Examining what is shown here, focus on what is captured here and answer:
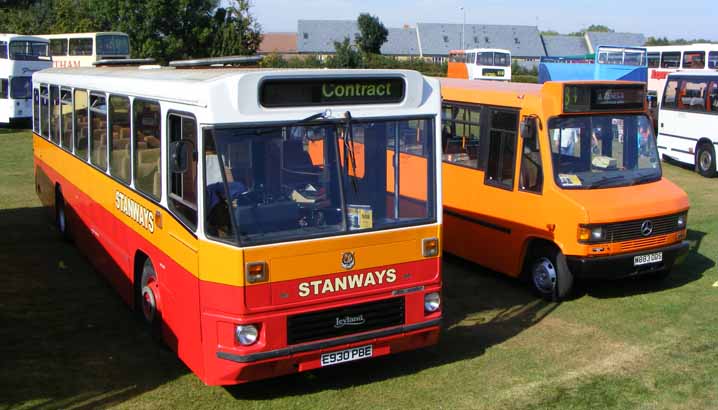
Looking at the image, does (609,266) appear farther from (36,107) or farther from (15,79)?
(15,79)

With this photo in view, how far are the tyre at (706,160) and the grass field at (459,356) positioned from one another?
1068 cm

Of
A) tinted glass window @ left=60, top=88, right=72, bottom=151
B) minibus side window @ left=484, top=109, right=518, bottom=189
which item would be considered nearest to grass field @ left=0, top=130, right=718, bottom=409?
minibus side window @ left=484, top=109, right=518, bottom=189

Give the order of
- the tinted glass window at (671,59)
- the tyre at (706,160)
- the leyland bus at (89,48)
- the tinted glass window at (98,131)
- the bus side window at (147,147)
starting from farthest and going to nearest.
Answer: the leyland bus at (89,48) < the tinted glass window at (671,59) < the tyre at (706,160) < the tinted glass window at (98,131) < the bus side window at (147,147)

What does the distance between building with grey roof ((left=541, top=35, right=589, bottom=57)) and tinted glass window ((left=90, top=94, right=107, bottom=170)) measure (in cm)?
10676

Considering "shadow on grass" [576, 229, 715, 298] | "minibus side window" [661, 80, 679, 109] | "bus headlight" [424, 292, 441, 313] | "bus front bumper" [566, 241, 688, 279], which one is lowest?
"shadow on grass" [576, 229, 715, 298]

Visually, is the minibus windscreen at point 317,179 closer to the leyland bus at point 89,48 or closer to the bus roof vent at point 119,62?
the bus roof vent at point 119,62

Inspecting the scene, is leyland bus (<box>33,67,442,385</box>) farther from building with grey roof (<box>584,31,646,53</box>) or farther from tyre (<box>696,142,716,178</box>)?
building with grey roof (<box>584,31,646,53</box>)

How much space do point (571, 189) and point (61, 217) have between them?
8011 millimetres

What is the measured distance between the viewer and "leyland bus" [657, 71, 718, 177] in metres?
21.0

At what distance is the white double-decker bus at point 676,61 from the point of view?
32031 millimetres

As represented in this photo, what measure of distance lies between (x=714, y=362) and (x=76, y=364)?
20.3ft

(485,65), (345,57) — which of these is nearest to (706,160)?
(485,65)

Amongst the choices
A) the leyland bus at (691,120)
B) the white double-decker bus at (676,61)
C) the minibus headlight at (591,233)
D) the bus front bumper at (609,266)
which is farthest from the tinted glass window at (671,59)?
the minibus headlight at (591,233)

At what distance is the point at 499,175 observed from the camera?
420 inches
